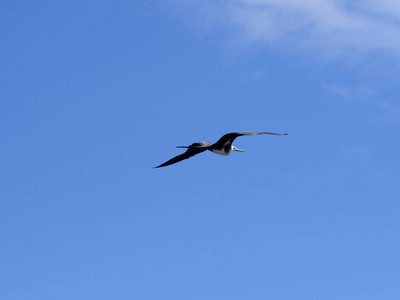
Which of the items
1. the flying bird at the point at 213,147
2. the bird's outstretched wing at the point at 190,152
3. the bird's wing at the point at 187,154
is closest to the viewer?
the flying bird at the point at 213,147

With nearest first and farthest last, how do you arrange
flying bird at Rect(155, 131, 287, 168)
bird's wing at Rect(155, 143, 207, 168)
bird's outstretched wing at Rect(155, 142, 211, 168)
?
1. flying bird at Rect(155, 131, 287, 168)
2. bird's outstretched wing at Rect(155, 142, 211, 168)
3. bird's wing at Rect(155, 143, 207, 168)

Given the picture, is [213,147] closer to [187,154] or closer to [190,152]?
[190,152]

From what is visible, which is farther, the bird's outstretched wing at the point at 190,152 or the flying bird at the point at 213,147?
the bird's outstretched wing at the point at 190,152

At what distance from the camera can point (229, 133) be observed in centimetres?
5306

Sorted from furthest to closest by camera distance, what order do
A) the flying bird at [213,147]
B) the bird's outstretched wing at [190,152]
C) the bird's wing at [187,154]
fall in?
the bird's wing at [187,154]
the bird's outstretched wing at [190,152]
the flying bird at [213,147]

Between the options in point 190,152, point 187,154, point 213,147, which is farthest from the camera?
point 187,154

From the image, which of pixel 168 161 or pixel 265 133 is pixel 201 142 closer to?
pixel 168 161

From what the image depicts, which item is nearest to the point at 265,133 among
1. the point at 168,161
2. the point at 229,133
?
the point at 229,133

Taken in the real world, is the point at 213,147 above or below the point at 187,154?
below

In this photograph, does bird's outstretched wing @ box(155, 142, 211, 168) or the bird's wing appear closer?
bird's outstretched wing @ box(155, 142, 211, 168)

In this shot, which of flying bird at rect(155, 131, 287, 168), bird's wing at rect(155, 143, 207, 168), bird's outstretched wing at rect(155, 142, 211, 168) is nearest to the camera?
flying bird at rect(155, 131, 287, 168)

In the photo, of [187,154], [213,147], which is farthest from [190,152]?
[213,147]

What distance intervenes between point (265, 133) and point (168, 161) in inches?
374

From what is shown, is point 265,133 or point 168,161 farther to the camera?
point 168,161
